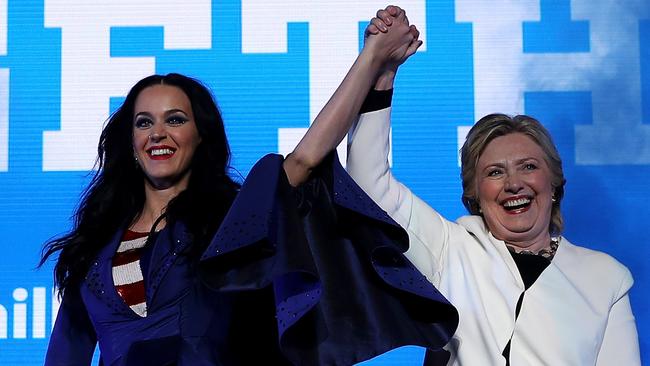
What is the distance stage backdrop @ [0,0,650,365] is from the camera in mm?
2938

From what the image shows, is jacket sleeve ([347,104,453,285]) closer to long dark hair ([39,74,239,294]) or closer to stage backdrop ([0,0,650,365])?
long dark hair ([39,74,239,294])

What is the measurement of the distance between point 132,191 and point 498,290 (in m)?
0.70

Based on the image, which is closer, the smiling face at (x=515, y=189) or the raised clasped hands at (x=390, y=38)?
the raised clasped hands at (x=390, y=38)

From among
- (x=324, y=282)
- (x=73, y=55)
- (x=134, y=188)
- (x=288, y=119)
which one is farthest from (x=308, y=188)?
(x=73, y=55)

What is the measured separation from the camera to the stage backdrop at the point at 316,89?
2938 mm

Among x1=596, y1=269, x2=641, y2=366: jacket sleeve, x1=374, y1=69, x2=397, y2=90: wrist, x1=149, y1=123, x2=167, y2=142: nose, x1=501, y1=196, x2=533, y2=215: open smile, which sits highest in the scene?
x1=374, y1=69, x2=397, y2=90: wrist

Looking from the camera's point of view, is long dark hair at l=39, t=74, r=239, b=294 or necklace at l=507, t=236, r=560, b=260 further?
necklace at l=507, t=236, r=560, b=260

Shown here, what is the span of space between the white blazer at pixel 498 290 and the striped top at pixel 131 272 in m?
0.40

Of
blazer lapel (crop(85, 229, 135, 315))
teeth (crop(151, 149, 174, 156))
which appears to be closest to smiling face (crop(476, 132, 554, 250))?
teeth (crop(151, 149, 174, 156))

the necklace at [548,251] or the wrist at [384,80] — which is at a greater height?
the wrist at [384,80]

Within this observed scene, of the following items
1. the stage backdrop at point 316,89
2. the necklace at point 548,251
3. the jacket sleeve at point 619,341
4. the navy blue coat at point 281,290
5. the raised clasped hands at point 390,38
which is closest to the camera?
the navy blue coat at point 281,290

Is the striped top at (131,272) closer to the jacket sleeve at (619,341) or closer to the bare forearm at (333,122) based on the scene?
the bare forearm at (333,122)

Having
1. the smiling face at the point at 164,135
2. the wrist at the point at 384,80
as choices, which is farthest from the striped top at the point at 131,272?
the wrist at the point at 384,80

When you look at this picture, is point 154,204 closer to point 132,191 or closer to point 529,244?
point 132,191
